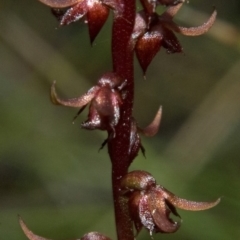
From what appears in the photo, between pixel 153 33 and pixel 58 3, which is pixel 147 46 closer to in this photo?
pixel 153 33

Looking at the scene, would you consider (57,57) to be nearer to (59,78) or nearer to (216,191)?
(59,78)

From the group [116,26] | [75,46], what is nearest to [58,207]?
[75,46]

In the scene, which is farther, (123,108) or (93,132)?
(93,132)

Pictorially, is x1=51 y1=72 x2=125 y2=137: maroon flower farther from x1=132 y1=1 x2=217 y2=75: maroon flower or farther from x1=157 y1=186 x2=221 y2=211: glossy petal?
x1=157 y1=186 x2=221 y2=211: glossy petal

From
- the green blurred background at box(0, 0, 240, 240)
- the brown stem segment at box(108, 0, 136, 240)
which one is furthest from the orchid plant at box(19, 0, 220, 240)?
the green blurred background at box(0, 0, 240, 240)

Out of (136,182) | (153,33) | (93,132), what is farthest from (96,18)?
(93,132)

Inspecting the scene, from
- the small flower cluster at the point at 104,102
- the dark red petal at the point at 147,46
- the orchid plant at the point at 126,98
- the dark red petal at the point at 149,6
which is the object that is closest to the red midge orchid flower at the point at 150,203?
the orchid plant at the point at 126,98

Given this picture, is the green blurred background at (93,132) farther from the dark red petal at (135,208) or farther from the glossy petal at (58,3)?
the glossy petal at (58,3)
